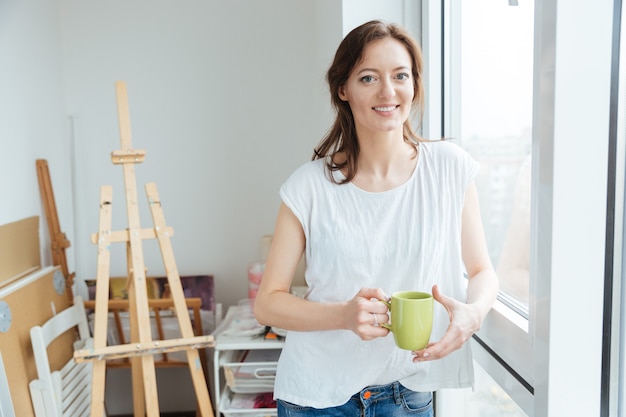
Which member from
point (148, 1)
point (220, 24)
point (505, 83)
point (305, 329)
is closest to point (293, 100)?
point (220, 24)

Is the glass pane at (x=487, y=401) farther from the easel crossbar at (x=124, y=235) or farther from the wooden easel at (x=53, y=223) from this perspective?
→ the wooden easel at (x=53, y=223)

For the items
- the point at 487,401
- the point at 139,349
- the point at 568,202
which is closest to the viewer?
the point at 568,202

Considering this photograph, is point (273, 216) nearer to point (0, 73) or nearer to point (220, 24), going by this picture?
point (220, 24)

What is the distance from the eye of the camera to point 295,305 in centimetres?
121

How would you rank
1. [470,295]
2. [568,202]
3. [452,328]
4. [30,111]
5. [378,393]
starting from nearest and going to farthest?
[568,202]
[452,328]
[470,295]
[378,393]
[30,111]

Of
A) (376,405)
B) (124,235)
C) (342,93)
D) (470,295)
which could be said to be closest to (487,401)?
(376,405)

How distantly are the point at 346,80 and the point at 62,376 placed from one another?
5.65 ft

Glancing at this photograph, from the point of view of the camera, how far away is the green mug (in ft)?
3.35

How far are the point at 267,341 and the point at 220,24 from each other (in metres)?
1.44

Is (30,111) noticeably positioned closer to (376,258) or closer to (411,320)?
(376,258)

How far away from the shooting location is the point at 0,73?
221cm

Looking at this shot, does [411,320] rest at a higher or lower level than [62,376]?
higher

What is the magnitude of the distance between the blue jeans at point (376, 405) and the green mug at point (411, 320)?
260mm

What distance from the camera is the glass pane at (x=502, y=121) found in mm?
1266
